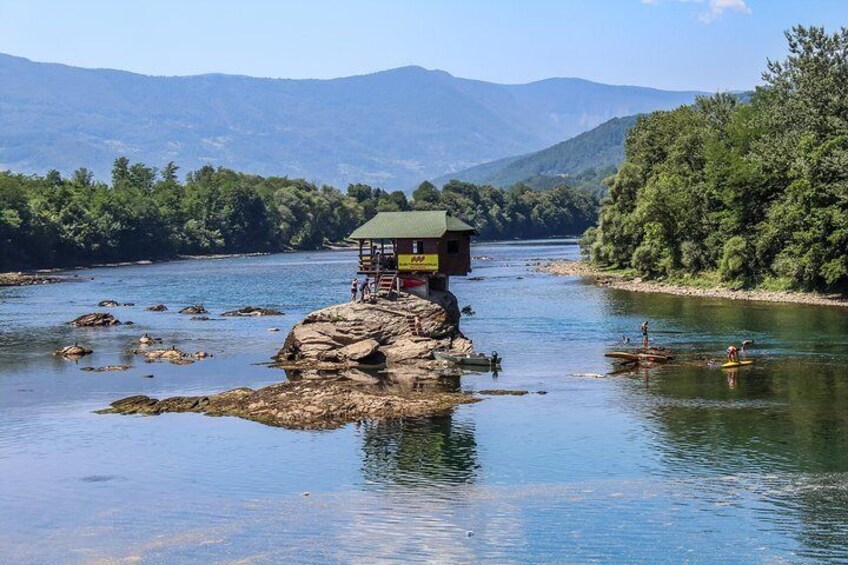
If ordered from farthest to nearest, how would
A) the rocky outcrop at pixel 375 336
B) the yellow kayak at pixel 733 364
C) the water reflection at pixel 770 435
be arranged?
the rocky outcrop at pixel 375 336 < the yellow kayak at pixel 733 364 < the water reflection at pixel 770 435

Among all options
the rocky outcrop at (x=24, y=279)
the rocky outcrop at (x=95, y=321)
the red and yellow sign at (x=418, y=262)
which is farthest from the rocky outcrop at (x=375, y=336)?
the rocky outcrop at (x=24, y=279)

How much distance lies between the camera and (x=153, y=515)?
132 feet

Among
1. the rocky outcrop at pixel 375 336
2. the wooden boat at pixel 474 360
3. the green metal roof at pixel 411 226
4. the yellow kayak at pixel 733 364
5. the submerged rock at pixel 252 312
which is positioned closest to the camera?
the yellow kayak at pixel 733 364

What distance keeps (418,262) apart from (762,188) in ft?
173

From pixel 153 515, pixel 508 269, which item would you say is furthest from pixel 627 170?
pixel 153 515

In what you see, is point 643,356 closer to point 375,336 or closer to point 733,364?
point 733,364

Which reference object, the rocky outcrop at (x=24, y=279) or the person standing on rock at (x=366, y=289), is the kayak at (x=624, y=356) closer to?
the person standing on rock at (x=366, y=289)

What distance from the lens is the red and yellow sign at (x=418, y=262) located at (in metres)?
77.1

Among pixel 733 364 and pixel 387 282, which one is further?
pixel 387 282

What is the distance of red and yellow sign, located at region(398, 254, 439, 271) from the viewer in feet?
253

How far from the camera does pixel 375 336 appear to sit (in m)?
74.1

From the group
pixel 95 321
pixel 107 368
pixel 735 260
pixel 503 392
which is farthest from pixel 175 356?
pixel 735 260

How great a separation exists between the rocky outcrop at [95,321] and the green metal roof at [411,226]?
1356 inches

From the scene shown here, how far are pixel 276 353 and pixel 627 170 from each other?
8733 cm
